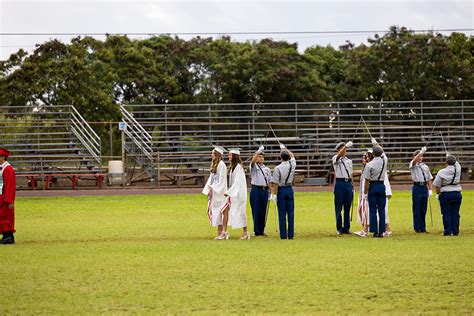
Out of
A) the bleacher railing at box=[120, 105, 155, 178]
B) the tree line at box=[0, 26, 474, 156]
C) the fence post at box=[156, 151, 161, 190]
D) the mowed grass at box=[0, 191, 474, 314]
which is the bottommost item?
the mowed grass at box=[0, 191, 474, 314]

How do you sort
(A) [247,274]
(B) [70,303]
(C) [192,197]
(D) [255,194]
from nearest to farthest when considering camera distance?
(B) [70,303]
(A) [247,274]
(D) [255,194]
(C) [192,197]

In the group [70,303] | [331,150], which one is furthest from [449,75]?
[70,303]

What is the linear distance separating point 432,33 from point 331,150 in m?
15.1

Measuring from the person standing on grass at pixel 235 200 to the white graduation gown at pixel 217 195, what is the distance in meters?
0.12

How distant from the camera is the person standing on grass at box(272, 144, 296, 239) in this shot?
20359mm

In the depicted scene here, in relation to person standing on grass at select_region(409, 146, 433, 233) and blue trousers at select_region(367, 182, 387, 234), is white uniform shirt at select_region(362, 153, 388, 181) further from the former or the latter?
person standing on grass at select_region(409, 146, 433, 233)

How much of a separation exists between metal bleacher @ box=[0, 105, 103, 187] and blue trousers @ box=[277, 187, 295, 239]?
866 inches

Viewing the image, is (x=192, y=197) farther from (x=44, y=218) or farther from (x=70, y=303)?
(x=70, y=303)

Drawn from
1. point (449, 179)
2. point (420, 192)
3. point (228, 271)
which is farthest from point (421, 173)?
point (228, 271)

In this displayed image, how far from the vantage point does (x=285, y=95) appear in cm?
5828

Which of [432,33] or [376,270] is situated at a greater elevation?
[432,33]

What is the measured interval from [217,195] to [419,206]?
15.8ft

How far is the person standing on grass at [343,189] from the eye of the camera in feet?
70.4

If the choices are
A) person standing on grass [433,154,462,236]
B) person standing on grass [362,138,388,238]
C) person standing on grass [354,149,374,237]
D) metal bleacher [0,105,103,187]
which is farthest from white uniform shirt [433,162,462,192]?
metal bleacher [0,105,103,187]
